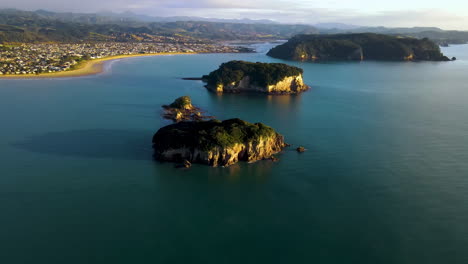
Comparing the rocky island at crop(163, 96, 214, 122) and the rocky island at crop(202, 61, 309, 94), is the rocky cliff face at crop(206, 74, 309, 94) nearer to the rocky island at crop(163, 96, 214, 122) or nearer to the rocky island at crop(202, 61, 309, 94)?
the rocky island at crop(202, 61, 309, 94)

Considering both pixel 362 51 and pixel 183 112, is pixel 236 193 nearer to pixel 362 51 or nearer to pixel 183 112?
pixel 183 112

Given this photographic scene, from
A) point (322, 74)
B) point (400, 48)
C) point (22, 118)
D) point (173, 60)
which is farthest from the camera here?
point (400, 48)

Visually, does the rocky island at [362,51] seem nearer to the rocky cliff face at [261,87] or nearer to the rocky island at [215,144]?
the rocky cliff face at [261,87]

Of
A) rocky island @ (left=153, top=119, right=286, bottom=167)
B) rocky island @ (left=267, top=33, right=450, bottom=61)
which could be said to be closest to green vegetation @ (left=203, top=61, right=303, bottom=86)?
rocky island @ (left=153, top=119, right=286, bottom=167)

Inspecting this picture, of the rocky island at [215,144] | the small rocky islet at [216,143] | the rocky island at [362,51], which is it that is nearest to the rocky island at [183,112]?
the small rocky islet at [216,143]

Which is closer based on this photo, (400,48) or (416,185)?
(416,185)

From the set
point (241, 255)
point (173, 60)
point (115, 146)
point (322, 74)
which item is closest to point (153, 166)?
point (115, 146)

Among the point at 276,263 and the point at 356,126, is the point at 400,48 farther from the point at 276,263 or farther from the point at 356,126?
the point at 276,263

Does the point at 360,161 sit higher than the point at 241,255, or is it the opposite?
the point at 360,161
